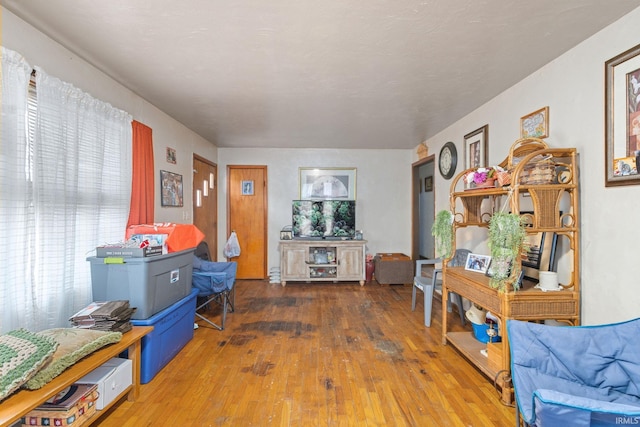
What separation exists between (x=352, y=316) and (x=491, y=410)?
5.64ft

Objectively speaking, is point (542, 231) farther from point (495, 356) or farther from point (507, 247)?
point (495, 356)

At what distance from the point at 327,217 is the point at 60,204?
3544mm

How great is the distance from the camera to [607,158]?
1.69 meters

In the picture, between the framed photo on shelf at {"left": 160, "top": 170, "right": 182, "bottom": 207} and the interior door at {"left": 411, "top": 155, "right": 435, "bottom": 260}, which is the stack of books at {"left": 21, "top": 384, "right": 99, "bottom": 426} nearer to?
the framed photo on shelf at {"left": 160, "top": 170, "right": 182, "bottom": 207}

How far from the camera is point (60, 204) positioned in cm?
186

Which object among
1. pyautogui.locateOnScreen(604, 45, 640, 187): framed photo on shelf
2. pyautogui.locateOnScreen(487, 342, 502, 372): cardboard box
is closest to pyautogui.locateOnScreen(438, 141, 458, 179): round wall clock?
pyautogui.locateOnScreen(604, 45, 640, 187): framed photo on shelf

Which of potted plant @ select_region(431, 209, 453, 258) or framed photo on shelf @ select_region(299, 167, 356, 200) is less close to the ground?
framed photo on shelf @ select_region(299, 167, 356, 200)

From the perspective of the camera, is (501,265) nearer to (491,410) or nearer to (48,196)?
(491,410)

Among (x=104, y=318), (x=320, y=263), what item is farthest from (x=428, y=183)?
(x=104, y=318)

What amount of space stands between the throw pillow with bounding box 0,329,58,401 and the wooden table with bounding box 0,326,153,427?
2.4 inches

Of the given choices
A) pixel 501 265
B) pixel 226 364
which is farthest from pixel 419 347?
pixel 226 364

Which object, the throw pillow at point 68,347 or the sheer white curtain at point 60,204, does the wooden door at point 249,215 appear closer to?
the sheer white curtain at point 60,204

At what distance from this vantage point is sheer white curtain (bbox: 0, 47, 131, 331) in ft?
5.39

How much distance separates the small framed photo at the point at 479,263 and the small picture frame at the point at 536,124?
1042mm
